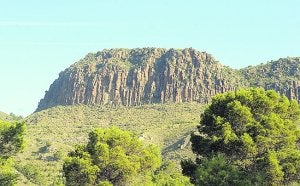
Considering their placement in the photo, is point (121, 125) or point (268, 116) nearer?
point (268, 116)

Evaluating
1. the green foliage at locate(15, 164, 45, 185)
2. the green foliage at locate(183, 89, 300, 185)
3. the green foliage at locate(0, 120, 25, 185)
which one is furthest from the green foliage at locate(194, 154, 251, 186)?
the green foliage at locate(15, 164, 45, 185)

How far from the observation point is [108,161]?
5075cm

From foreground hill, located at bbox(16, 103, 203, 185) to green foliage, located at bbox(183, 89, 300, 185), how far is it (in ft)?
209

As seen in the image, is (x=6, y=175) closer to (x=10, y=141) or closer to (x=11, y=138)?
(x=10, y=141)

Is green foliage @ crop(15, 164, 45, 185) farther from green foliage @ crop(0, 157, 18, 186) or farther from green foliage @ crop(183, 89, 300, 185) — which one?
green foliage @ crop(183, 89, 300, 185)

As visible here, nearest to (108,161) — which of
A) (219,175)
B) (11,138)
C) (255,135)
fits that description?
(219,175)

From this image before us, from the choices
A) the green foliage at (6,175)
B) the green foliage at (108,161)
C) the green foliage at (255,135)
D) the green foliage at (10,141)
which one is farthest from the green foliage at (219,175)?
the green foliage at (10,141)

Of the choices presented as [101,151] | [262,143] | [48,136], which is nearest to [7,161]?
[101,151]

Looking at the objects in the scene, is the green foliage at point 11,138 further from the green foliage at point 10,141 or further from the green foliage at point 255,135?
the green foliage at point 255,135

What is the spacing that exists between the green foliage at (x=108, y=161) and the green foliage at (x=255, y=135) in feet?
24.2

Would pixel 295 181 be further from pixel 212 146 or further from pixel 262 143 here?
pixel 212 146

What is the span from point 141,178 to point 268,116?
52.6 feet

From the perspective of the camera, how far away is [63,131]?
17550 cm

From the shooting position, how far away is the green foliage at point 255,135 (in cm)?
4403
